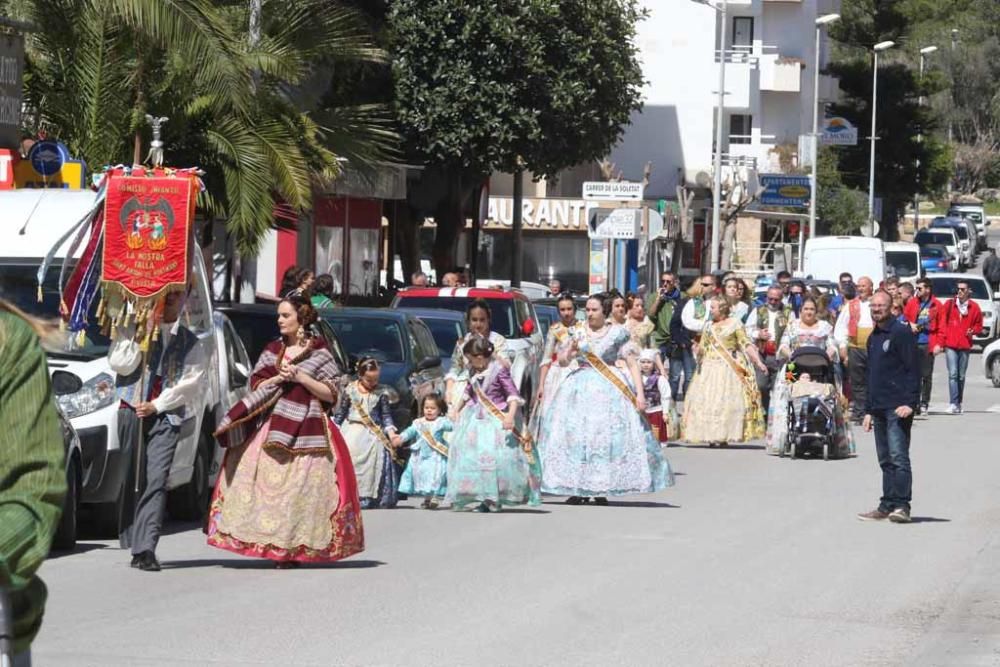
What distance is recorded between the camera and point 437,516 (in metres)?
15.2

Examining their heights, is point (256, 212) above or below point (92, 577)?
above

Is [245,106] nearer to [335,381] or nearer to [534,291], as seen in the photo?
[335,381]

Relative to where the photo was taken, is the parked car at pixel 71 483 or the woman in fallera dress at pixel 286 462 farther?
the parked car at pixel 71 483

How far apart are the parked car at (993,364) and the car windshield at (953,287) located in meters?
8.62

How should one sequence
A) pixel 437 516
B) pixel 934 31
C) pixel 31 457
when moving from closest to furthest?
pixel 31 457 → pixel 437 516 → pixel 934 31

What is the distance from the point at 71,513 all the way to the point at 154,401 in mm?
1160

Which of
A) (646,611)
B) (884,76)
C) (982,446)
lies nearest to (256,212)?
(982,446)

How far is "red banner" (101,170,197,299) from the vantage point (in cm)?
1265

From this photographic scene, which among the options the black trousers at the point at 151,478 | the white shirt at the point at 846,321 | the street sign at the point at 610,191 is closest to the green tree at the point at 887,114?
the street sign at the point at 610,191

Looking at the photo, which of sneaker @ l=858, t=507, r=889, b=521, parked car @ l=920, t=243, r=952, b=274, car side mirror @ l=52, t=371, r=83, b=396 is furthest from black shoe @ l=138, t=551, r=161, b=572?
parked car @ l=920, t=243, r=952, b=274

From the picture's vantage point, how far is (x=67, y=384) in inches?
506

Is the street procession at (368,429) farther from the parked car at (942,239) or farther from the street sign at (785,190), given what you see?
the parked car at (942,239)

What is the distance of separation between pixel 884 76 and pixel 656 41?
1444 cm

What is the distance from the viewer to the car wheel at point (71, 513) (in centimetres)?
1216
